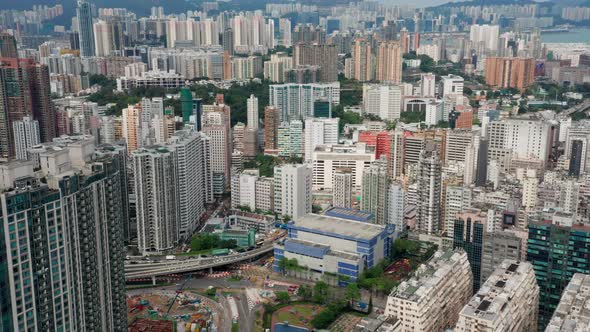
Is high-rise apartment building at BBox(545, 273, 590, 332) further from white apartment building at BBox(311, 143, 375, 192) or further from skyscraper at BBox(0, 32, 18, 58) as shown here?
skyscraper at BBox(0, 32, 18, 58)

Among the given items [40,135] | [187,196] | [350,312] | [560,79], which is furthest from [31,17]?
[350,312]

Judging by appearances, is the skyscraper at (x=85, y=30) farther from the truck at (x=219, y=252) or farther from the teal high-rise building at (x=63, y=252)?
the teal high-rise building at (x=63, y=252)

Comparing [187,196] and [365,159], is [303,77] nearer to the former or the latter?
[365,159]

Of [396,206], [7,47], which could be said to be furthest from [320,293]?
[7,47]

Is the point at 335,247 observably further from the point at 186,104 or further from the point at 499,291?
the point at 186,104

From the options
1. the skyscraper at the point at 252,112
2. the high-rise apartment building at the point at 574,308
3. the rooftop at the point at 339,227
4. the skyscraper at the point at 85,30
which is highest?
the skyscraper at the point at 85,30

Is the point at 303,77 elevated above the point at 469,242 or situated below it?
above

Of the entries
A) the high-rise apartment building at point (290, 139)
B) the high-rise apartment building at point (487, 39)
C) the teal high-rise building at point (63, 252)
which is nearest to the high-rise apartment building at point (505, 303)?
the teal high-rise building at point (63, 252)
